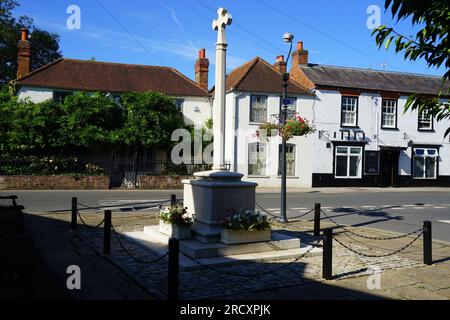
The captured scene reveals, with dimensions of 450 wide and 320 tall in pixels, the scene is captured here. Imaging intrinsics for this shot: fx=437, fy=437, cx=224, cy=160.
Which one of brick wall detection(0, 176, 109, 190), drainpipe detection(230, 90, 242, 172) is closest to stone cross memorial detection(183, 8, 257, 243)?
brick wall detection(0, 176, 109, 190)

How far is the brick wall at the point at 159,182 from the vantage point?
2595 cm

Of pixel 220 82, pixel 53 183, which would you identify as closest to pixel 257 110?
pixel 53 183

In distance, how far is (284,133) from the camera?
13539 millimetres

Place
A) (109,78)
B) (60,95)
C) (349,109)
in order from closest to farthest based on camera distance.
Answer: (60,95), (109,78), (349,109)

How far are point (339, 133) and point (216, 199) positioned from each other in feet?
76.3

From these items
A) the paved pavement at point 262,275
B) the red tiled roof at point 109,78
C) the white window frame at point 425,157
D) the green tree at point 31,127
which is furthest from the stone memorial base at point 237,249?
the white window frame at point 425,157

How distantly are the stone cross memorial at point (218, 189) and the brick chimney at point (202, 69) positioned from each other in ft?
76.2

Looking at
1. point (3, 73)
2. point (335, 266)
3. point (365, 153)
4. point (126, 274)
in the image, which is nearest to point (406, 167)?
point (365, 153)

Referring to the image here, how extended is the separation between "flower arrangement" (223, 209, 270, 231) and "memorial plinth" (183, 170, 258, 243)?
22 cm

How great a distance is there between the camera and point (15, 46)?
144 feet

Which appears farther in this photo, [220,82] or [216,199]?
[220,82]

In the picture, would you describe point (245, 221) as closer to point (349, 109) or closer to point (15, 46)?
point (349, 109)

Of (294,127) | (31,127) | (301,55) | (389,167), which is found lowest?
A: (389,167)

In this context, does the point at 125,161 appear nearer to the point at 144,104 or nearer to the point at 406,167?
the point at 144,104
